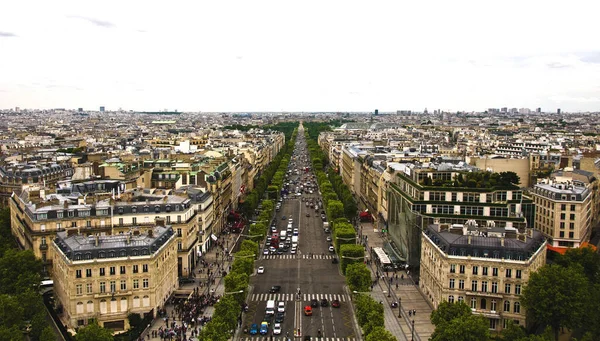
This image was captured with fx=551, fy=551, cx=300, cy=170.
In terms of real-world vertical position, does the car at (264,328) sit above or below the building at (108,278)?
below

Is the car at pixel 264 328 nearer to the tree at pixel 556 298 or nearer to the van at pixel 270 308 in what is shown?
the van at pixel 270 308

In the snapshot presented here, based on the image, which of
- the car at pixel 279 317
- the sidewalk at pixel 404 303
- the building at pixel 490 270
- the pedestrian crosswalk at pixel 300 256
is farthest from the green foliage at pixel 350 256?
the car at pixel 279 317

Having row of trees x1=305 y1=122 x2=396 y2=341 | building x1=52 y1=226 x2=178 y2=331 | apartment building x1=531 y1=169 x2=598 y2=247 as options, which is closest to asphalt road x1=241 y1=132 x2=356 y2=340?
row of trees x1=305 y1=122 x2=396 y2=341

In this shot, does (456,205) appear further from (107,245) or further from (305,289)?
(107,245)

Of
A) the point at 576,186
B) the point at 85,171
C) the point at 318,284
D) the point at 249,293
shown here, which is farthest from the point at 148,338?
the point at 576,186

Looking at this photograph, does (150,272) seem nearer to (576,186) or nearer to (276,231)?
(276,231)

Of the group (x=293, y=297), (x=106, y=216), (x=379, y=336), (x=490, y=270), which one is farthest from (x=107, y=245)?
(x=490, y=270)
